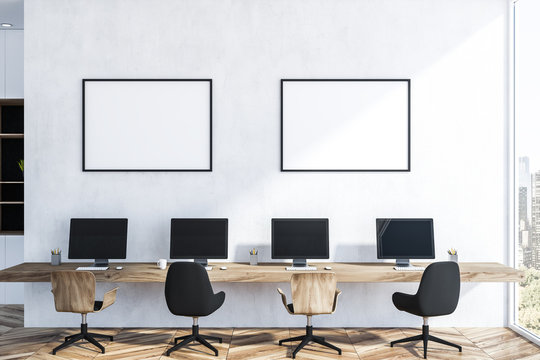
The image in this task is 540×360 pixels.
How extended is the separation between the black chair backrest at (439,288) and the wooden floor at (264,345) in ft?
1.48

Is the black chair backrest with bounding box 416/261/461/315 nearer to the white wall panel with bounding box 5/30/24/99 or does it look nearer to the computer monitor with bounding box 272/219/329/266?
the computer monitor with bounding box 272/219/329/266

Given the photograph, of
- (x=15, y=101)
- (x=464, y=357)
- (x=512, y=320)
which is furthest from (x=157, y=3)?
(x=512, y=320)

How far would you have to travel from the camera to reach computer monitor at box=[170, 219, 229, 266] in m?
4.44

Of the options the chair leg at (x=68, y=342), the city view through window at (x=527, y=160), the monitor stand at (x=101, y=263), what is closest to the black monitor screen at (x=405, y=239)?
the city view through window at (x=527, y=160)

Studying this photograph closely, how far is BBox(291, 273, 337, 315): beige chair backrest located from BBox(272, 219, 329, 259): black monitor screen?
0.59 metres

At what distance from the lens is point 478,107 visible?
4.77 meters

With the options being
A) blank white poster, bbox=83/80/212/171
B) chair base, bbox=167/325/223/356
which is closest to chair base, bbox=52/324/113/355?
chair base, bbox=167/325/223/356

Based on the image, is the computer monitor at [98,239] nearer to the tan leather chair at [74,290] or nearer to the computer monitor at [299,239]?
the tan leather chair at [74,290]

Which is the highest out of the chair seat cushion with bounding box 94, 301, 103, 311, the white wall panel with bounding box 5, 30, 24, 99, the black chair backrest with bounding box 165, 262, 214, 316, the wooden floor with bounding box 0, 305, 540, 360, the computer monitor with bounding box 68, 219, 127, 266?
the white wall panel with bounding box 5, 30, 24, 99

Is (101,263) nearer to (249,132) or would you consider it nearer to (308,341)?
(249,132)

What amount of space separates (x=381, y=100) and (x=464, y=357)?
8.24 ft

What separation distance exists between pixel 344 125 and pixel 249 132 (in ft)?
3.20

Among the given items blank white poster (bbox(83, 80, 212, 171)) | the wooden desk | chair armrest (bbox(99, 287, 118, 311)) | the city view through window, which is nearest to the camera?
chair armrest (bbox(99, 287, 118, 311))

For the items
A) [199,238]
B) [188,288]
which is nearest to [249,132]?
[199,238]
